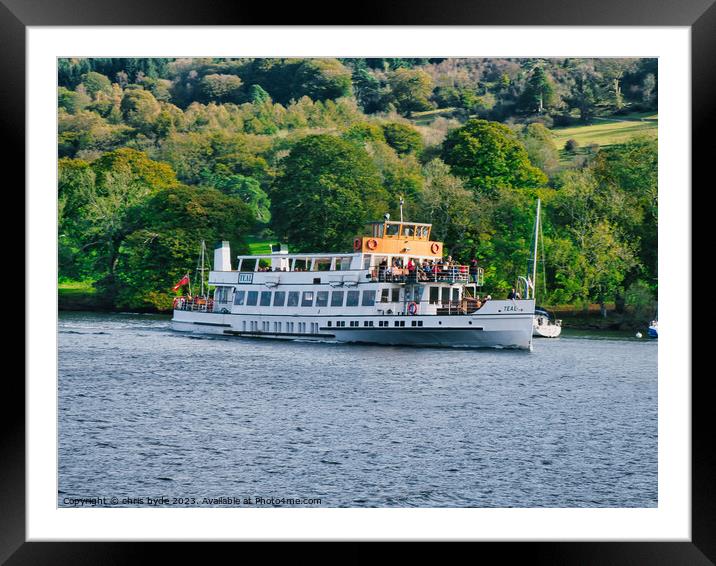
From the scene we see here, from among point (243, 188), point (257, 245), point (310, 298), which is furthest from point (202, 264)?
point (310, 298)

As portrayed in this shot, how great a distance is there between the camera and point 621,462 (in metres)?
15.6

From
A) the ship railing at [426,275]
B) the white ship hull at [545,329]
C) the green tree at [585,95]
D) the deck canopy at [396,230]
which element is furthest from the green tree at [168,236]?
the white ship hull at [545,329]

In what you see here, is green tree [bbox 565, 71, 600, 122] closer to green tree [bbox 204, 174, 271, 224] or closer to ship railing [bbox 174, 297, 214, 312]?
green tree [bbox 204, 174, 271, 224]

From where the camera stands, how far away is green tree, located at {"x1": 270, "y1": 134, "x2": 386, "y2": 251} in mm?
40688

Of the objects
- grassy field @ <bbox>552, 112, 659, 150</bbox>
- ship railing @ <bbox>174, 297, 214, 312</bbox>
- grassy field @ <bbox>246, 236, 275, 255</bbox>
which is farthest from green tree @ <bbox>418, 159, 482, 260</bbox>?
ship railing @ <bbox>174, 297, 214, 312</bbox>

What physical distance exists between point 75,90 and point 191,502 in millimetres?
29275

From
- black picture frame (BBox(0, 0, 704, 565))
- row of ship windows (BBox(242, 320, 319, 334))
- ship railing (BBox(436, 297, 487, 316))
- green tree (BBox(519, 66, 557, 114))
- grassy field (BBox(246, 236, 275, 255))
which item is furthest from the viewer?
grassy field (BBox(246, 236, 275, 255))

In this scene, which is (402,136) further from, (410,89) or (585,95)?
(585,95)

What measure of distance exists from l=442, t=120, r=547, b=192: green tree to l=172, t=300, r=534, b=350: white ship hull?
10704 mm

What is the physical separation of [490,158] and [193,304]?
41.4 feet

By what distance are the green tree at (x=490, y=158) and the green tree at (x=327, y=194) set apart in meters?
3.45

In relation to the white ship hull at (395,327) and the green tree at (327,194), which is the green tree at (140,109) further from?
the white ship hull at (395,327)

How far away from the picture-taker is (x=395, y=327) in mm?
30375
